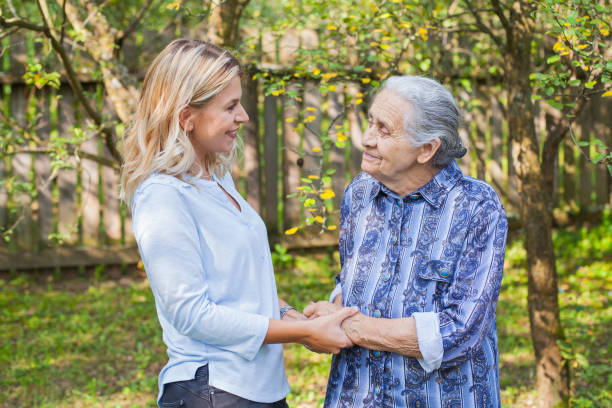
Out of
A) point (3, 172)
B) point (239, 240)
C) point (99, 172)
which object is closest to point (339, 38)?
point (239, 240)

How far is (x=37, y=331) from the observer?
468 cm

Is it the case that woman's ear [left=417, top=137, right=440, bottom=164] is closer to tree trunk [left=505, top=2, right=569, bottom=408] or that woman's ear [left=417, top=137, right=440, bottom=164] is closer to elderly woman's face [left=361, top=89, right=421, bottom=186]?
elderly woman's face [left=361, top=89, right=421, bottom=186]

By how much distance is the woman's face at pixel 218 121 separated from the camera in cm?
190

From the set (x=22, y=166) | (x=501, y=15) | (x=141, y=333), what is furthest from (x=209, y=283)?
(x=22, y=166)

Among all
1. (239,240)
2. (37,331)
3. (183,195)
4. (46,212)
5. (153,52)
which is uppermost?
(153,52)

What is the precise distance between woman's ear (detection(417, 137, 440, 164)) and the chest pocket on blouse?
1.07 feet

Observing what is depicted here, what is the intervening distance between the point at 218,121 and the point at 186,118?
0.31ft

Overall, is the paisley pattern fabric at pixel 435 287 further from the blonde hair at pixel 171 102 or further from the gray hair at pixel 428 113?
the blonde hair at pixel 171 102

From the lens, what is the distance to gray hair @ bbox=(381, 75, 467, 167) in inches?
78.6

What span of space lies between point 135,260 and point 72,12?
2.44 m

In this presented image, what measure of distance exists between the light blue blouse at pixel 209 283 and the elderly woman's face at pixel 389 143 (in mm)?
443

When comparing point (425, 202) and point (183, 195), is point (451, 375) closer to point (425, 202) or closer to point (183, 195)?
point (425, 202)

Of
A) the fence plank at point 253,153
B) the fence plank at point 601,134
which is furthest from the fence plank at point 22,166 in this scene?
the fence plank at point 601,134

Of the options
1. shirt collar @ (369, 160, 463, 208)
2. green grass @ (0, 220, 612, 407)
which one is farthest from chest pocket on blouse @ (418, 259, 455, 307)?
green grass @ (0, 220, 612, 407)
